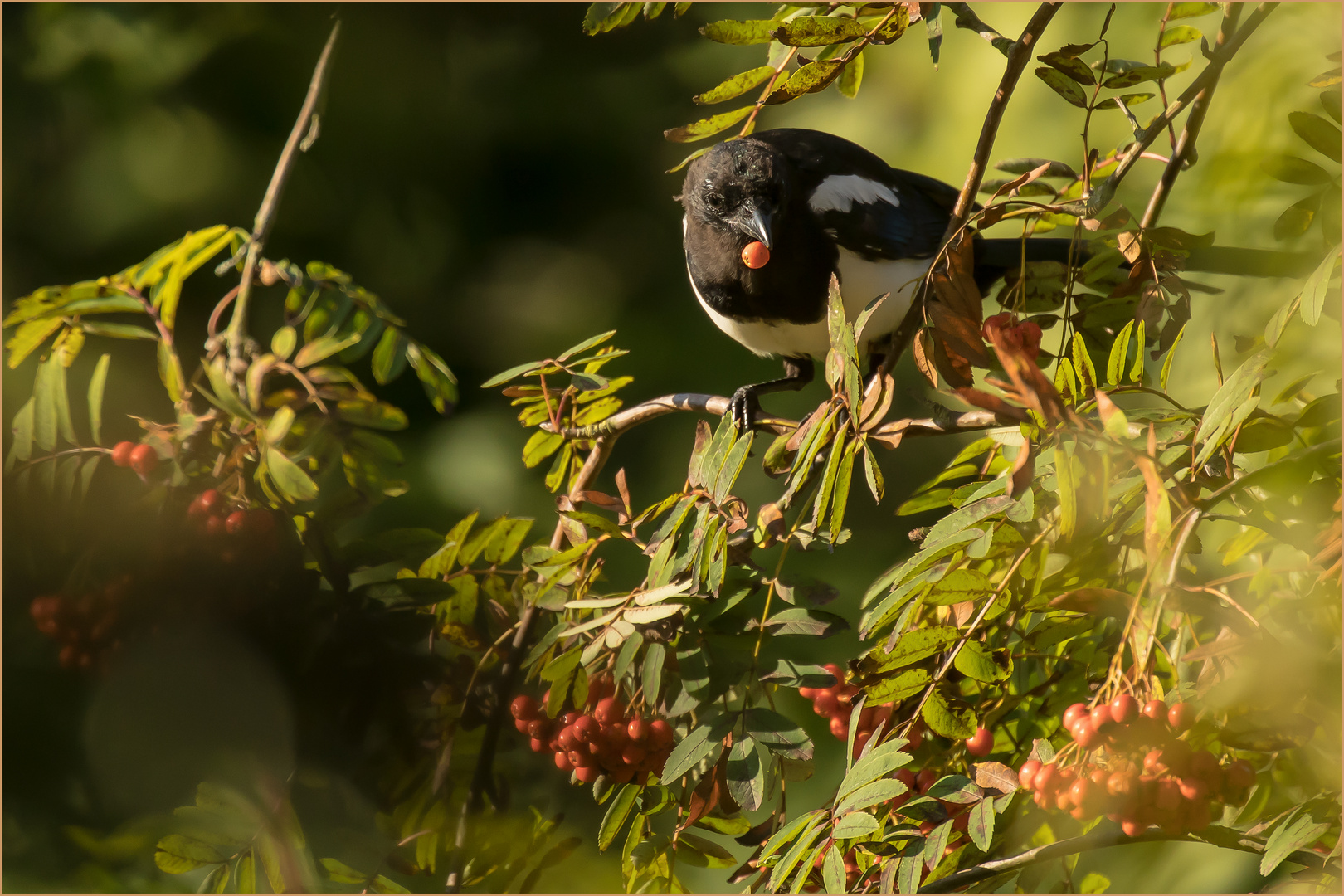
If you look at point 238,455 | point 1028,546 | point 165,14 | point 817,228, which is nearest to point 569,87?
point 165,14

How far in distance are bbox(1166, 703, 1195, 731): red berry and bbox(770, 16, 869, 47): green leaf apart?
0.58m

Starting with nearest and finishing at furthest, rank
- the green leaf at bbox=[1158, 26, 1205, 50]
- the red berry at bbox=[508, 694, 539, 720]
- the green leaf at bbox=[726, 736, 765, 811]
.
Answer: the green leaf at bbox=[726, 736, 765, 811], the green leaf at bbox=[1158, 26, 1205, 50], the red berry at bbox=[508, 694, 539, 720]

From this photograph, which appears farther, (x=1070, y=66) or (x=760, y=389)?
(x=760, y=389)

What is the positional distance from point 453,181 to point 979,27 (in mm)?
2964

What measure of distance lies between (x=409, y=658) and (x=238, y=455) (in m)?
0.35

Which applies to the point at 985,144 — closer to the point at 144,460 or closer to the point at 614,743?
the point at 614,743

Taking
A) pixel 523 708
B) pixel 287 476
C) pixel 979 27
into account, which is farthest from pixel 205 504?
pixel 979 27

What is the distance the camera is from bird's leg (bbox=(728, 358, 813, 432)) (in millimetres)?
1405

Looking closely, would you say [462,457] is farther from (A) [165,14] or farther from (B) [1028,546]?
(B) [1028,546]

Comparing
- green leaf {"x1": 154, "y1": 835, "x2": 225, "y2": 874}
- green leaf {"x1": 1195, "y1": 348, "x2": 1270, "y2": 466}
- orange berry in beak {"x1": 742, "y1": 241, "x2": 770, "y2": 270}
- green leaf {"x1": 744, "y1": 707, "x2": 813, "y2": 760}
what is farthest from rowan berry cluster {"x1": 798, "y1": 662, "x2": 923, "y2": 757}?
orange berry in beak {"x1": 742, "y1": 241, "x2": 770, "y2": 270}

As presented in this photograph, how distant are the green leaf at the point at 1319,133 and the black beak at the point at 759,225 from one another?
2.79ft

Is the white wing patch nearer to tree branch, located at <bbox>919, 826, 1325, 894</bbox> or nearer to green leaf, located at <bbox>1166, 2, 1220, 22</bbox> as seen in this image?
green leaf, located at <bbox>1166, 2, 1220, 22</bbox>

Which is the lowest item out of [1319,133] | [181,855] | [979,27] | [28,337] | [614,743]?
[181,855]

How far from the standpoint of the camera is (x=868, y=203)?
187 cm
